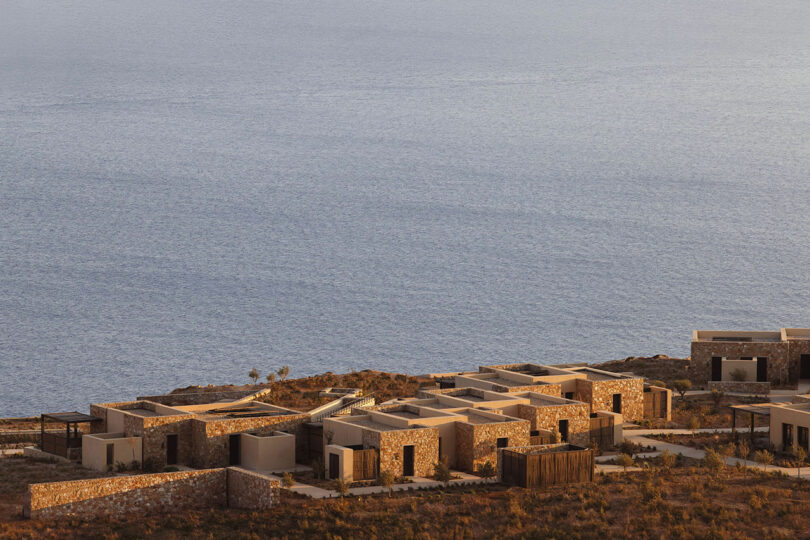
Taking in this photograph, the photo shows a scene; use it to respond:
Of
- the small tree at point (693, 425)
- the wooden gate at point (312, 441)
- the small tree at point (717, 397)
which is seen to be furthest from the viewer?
the small tree at point (717, 397)

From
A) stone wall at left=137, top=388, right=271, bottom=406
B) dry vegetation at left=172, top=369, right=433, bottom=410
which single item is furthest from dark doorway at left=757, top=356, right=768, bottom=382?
stone wall at left=137, top=388, right=271, bottom=406

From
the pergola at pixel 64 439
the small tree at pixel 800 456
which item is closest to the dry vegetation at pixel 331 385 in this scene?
the pergola at pixel 64 439

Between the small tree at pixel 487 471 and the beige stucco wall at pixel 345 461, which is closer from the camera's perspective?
the beige stucco wall at pixel 345 461

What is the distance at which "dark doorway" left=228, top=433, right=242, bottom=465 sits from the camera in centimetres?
5475

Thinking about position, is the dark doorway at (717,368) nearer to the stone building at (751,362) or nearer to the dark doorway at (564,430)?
the stone building at (751,362)

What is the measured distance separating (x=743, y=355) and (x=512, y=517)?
3277 centimetres

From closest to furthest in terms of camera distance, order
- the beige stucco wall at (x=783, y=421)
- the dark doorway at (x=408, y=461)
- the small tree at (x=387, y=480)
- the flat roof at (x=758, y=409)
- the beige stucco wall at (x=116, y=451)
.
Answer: the small tree at (x=387, y=480), the dark doorway at (x=408, y=461), the beige stucco wall at (x=116, y=451), the beige stucco wall at (x=783, y=421), the flat roof at (x=758, y=409)

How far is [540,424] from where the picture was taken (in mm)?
56125

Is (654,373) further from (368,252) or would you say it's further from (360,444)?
(368,252)

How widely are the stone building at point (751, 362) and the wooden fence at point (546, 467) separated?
24907mm

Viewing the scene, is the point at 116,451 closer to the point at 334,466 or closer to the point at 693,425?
the point at 334,466

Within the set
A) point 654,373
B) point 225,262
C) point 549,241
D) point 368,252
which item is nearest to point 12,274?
point 225,262

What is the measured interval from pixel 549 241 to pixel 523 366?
128 meters

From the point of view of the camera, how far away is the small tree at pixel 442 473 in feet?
165
